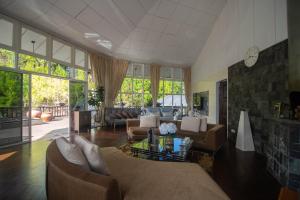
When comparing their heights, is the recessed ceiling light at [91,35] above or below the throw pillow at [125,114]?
above

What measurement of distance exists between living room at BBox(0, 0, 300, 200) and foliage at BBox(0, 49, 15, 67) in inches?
1.1

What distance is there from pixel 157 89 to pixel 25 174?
8.05m

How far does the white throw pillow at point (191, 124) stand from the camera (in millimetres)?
4812

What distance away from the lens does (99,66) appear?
8273 millimetres

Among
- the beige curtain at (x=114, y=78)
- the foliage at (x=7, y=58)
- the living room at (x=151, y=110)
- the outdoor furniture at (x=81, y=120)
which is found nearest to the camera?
the living room at (x=151, y=110)

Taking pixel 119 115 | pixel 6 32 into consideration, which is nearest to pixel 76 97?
pixel 119 115

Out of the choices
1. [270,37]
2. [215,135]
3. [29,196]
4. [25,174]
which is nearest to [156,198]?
[29,196]

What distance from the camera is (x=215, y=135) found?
4043 millimetres

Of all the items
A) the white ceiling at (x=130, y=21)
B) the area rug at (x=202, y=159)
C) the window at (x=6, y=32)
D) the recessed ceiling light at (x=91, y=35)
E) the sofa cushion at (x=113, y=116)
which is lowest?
the area rug at (x=202, y=159)

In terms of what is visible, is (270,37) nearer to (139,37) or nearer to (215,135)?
(215,135)

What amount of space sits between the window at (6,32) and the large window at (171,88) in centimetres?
749

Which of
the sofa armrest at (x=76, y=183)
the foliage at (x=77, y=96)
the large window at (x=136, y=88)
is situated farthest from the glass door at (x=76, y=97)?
the sofa armrest at (x=76, y=183)

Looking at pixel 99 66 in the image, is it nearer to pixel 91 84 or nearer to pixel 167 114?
pixel 91 84

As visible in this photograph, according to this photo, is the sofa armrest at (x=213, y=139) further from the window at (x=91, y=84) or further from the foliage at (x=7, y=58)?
the window at (x=91, y=84)
